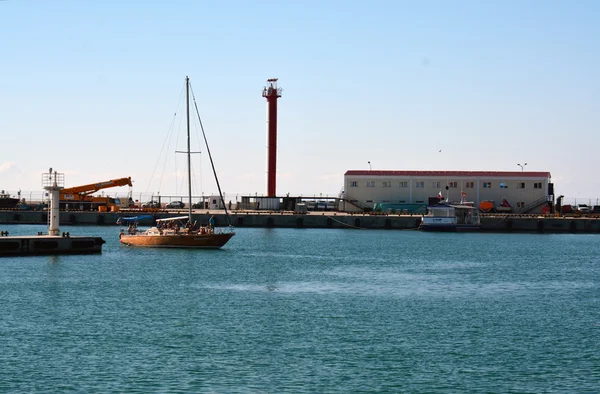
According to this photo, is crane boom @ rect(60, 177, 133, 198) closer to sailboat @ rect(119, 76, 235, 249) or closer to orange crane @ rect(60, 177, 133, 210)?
orange crane @ rect(60, 177, 133, 210)

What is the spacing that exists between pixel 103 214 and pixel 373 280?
7463cm

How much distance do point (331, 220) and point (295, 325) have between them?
81824mm

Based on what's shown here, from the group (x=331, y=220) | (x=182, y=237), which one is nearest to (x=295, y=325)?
(x=182, y=237)

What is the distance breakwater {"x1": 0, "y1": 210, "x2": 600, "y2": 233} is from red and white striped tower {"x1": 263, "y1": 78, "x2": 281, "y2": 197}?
6.98 m

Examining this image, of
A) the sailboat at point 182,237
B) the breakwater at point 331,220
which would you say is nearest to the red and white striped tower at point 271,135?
the breakwater at point 331,220

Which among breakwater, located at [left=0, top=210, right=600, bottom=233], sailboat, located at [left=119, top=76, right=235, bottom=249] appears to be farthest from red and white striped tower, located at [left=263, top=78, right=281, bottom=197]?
sailboat, located at [left=119, top=76, right=235, bottom=249]

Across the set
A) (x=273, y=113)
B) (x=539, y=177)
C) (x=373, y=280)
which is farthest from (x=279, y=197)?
(x=373, y=280)

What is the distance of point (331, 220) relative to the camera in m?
121

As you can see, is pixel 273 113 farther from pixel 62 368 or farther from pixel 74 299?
pixel 62 368

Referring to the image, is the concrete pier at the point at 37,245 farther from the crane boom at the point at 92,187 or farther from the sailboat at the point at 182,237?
the crane boom at the point at 92,187

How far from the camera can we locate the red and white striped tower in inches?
5079

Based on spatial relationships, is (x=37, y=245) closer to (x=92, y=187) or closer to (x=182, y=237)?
(x=182, y=237)

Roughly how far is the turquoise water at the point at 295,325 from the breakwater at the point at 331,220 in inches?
1795

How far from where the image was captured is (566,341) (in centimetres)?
3719
